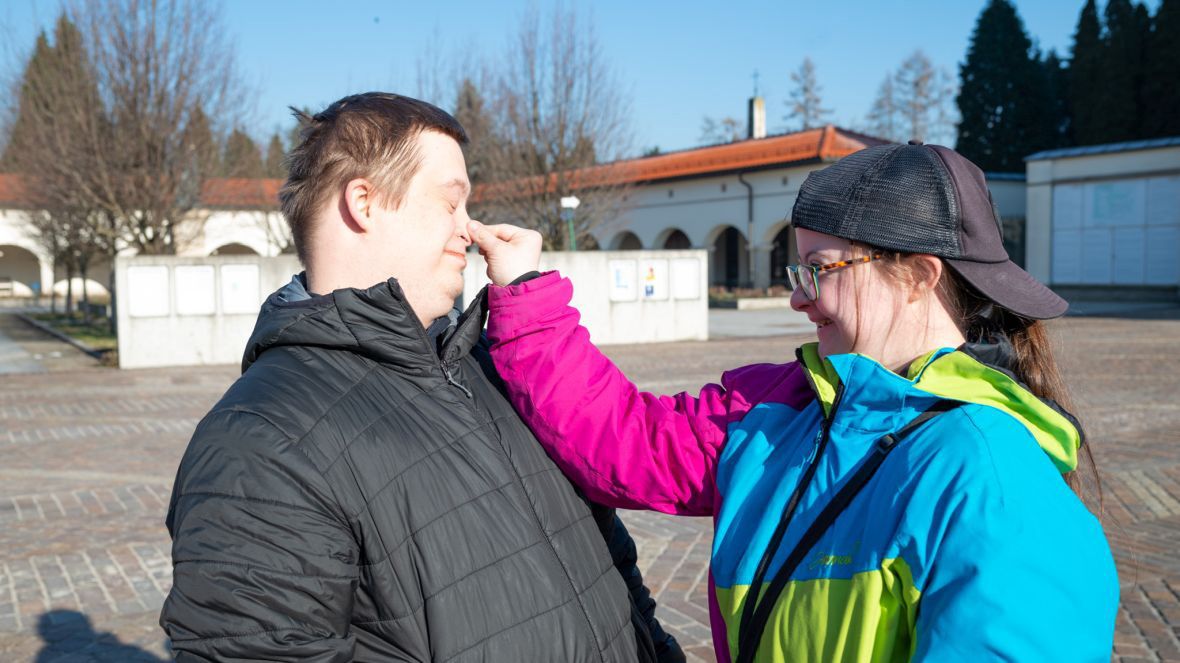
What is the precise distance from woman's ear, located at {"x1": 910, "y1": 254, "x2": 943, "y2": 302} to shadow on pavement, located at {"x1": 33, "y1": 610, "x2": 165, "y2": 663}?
400 centimetres

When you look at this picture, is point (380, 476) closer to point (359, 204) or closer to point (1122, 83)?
point (359, 204)

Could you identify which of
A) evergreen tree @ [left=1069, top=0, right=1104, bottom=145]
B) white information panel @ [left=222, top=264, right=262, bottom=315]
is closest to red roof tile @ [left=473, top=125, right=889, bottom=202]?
white information panel @ [left=222, top=264, right=262, bottom=315]

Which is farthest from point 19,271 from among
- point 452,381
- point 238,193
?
point 452,381

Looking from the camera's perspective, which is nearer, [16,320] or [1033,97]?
[16,320]

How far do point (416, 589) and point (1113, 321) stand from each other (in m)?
26.8

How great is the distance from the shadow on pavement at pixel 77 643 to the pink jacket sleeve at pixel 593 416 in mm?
3366

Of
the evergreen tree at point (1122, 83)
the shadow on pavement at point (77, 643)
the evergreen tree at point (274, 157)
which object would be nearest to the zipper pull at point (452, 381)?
the shadow on pavement at point (77, 643)

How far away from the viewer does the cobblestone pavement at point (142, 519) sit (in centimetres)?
459

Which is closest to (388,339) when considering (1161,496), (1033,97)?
(1161,496)

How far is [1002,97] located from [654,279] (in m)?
38.4

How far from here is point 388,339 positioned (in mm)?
1678

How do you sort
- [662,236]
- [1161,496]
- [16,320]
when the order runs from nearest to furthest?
[1161,496] → [16,320] → [662,236]

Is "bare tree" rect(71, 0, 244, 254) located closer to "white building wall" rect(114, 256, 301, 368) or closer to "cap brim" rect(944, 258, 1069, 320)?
"white building wall" rect(114, 256, 301, 368)

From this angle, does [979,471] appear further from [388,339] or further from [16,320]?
[16,320]
